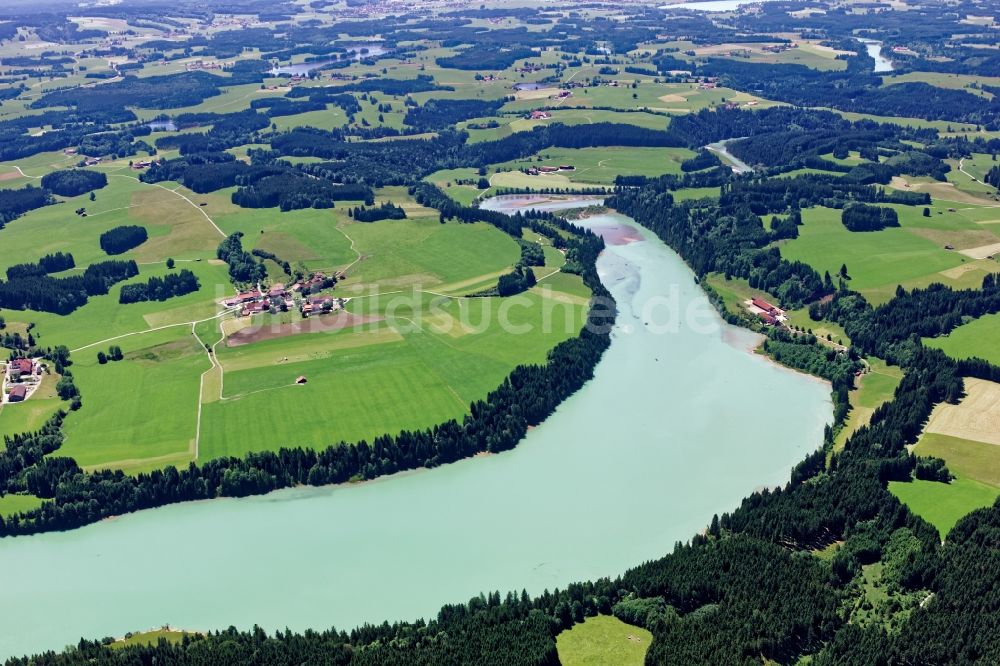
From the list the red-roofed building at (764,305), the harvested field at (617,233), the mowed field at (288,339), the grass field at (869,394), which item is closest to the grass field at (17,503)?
the mowed field at (288,339)

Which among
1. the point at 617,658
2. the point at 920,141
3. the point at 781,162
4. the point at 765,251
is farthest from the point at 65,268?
the point at 920,141

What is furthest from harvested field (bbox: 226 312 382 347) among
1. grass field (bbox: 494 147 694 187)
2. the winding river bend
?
grass field (bbox: 494 147 694 187)

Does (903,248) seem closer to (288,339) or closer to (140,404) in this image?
(288,339)

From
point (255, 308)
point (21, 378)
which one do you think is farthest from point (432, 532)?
point (21, 378)

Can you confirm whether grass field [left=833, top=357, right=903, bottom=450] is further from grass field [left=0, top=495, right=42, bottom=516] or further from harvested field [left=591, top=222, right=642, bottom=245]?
grass field [left=0, top=495, right=42, bottom=516]

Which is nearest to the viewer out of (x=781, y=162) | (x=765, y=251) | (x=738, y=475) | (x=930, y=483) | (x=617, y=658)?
(x=617, y=658)

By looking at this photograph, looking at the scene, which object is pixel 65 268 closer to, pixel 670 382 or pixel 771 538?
pixel 670 382
